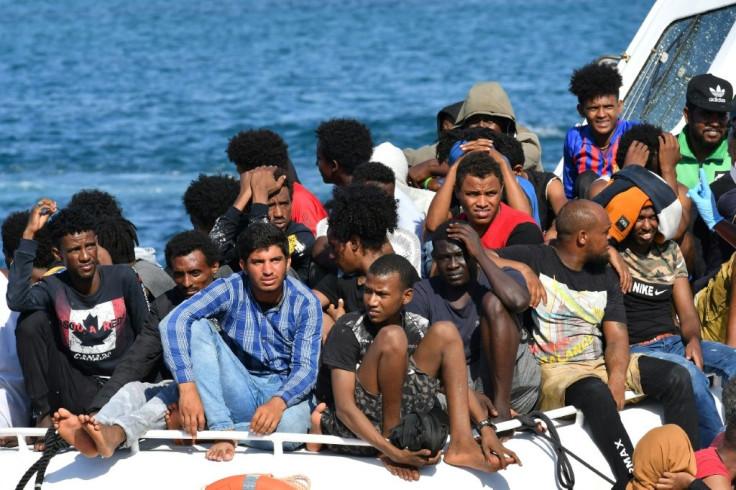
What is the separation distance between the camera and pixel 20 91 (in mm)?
39781

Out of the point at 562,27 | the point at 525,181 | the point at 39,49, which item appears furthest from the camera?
the point at 562,27

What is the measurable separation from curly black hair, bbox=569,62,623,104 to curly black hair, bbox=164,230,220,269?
127 inches

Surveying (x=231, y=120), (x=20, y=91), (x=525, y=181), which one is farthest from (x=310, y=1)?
(x=525, y=181)

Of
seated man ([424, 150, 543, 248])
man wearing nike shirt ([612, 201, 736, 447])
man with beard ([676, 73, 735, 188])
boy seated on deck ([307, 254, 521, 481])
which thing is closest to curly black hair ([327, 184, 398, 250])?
seated man ([424, 150, 543, 248])

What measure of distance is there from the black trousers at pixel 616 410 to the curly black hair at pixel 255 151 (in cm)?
304

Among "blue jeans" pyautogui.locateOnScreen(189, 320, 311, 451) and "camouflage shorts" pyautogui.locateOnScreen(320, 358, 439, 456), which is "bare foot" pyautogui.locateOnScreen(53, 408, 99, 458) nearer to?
"blue jeans" pyautogui.locateOnScreen(189, 320, 311, 451)

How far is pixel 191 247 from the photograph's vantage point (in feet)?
23.6

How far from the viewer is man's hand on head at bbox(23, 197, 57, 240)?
7.04 meters

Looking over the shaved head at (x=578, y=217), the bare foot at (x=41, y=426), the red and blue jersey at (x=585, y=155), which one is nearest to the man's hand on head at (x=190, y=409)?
the bare foot at (x=41, y=426)

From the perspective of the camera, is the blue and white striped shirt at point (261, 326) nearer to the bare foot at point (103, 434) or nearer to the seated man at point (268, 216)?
the bare foot at point (103, 434)

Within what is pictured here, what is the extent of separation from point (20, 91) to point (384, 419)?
35.8 metres

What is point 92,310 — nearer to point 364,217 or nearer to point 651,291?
point 364,217

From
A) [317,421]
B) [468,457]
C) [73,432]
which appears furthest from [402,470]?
[73,432]

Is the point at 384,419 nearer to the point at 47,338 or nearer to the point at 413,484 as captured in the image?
the point at 413,484
